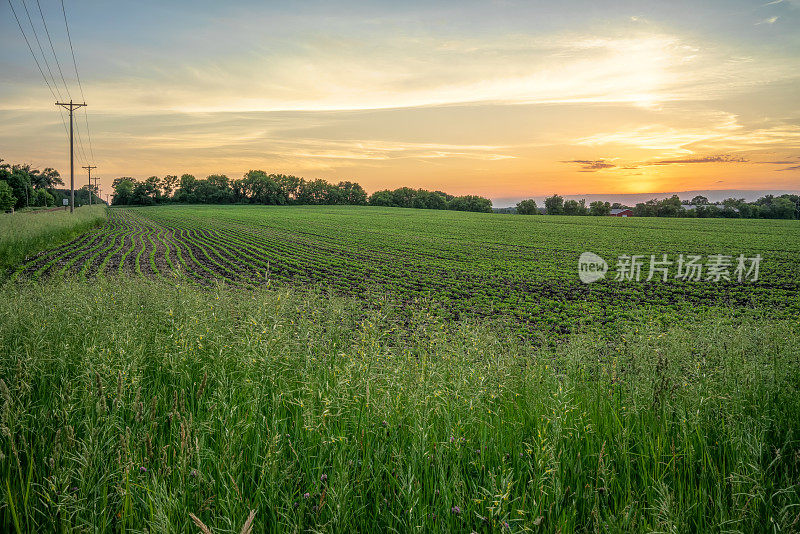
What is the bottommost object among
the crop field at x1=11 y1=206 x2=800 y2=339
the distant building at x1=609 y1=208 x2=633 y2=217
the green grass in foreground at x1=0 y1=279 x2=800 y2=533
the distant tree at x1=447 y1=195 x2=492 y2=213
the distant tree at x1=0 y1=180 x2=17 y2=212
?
the crop field at x1=11 y1=206 x2=800 y2=339

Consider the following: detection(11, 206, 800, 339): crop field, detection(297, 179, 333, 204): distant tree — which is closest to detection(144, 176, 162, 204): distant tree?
detection(297, 179, 333, 204): distant tree

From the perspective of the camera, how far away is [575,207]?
13288 cm

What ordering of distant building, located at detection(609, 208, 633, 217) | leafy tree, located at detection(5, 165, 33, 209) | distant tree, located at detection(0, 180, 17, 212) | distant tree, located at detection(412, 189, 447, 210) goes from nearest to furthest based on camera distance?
distant tree, located at detection(0, 180, 17, 212), leafy tree, located at detection(5, 165, 33, 209), distant building, located at detection(609, 208, 633, 217), distant tree, located at detection(412, 189, 447, 210)

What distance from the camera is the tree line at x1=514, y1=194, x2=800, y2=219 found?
329 feet

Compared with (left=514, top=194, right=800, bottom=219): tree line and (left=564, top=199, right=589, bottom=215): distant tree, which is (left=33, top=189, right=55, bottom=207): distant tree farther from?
(left=564, top=199, right=589, bottom=215): distant tree

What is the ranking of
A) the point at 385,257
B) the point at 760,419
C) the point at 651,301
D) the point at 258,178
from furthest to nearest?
the point at 258,178, the point at 385,257, the point at 651,301, the point at 760,419

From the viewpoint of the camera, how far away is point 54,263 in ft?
77.8

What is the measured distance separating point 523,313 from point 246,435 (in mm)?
13572

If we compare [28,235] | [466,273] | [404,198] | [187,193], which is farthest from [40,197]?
[466,273]

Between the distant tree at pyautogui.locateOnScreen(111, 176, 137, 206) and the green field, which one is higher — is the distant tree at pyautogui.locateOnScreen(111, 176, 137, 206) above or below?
above

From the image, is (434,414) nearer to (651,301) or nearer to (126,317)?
(126,317)

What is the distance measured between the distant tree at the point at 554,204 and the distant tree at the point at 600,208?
29.6 feet

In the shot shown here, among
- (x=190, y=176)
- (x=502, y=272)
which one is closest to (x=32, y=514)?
(x=502, y=272)

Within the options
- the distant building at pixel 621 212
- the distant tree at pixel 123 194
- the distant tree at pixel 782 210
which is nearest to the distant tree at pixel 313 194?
the distant tree at pixel 123 194
